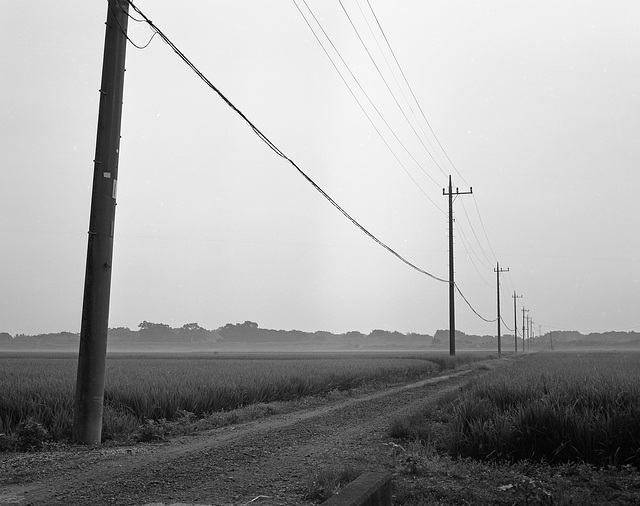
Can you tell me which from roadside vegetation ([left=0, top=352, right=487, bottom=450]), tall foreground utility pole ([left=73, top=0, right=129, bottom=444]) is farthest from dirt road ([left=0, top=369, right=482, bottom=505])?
tall foreground utility pole ([left=73, top=0, right=129, bottom=444])

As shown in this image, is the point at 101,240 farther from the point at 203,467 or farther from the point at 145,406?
the point at 203,467

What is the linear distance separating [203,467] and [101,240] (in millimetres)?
4201

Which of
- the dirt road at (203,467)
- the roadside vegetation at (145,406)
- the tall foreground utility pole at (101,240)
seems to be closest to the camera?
the dirt road at (203,467)

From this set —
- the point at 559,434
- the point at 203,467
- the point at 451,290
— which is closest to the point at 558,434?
the point at 559,434

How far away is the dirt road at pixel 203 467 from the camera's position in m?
6.22

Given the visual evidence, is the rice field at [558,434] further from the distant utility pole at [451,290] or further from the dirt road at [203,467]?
the distant utility pole at [451,290]

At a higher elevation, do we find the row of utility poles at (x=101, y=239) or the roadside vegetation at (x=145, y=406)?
the row of utility poles at (x=101, y=239)

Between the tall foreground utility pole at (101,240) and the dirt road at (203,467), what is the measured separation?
0.83 m

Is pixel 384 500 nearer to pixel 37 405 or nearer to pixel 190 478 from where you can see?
pixel 190 478

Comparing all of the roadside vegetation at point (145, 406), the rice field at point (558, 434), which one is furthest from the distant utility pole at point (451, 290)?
the rice field at point (558, 434)

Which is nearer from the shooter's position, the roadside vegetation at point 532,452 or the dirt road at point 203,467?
the dirt road at point 203,467

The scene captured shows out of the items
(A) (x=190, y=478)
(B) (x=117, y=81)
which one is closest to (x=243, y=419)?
(A) (x=190, y=478)

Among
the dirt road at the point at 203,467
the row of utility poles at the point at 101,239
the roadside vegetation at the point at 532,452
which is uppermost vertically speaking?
the row of utility poles at the point at 101,239

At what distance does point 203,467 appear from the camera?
759 centimetres
